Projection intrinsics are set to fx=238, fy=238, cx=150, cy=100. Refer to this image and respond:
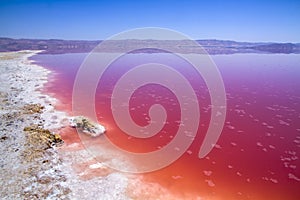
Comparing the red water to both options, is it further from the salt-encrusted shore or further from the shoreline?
the salt-encrusted shore

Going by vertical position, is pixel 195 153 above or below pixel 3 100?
below

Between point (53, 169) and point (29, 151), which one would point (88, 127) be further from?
point (53, 169)

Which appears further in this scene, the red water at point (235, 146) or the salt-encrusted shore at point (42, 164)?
the red water at point (235, 146)

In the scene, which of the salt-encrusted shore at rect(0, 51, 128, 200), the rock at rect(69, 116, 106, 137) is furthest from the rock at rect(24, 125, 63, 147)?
the rock at rect(69, 116, 106, 137)

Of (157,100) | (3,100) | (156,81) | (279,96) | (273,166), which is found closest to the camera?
(273,166)

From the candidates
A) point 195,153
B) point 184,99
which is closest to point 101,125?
point 195,153

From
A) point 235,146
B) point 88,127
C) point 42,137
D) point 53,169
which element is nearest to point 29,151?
point 42,137

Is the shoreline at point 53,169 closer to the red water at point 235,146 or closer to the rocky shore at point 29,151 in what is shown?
the rocky shore at point 29,151

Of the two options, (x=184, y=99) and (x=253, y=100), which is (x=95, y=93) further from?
(x=253, y=100)

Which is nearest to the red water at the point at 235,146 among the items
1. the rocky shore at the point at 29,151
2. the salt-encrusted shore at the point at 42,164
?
the salt-encrusted shore at the point at 42,164
